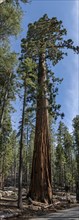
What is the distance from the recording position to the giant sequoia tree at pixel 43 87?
870 inches

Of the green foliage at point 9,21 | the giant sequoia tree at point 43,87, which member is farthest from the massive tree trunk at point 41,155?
the green foliage at point 9,21

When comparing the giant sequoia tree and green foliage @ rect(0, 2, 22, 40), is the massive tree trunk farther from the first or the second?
green foliage @ rect(0, 2, 22, 40)

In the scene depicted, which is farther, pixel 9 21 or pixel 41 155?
pixel 41 155

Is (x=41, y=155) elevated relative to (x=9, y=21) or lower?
lower

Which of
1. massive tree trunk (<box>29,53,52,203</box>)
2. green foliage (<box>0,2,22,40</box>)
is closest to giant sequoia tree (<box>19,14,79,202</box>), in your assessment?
massive tree trunk (<box>29,53,52,203</box>)

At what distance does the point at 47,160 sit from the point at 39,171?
1.33m

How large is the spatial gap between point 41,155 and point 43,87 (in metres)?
5.28

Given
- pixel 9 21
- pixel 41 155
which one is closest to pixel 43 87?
pixel 41 155

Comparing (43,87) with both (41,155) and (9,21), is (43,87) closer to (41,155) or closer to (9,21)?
(41,155)

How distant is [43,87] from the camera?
2462cm

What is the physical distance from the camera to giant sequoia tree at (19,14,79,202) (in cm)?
2210

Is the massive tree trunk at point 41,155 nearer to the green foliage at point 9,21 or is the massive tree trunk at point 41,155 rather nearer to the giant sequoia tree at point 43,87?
the giant sequoia tree at point 43,87

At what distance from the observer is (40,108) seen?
24719mm

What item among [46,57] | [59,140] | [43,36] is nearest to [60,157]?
[59,140]
